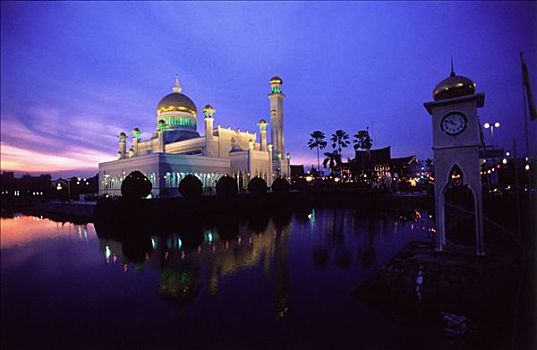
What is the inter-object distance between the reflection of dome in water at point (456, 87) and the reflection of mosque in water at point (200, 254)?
322 inches

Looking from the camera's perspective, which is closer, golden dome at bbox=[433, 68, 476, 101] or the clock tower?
the clock tower

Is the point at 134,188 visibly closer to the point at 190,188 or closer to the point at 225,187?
the point at 190,188

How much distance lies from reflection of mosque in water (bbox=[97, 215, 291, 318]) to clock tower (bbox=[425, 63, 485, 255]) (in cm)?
619

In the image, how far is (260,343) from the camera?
20.9 feet

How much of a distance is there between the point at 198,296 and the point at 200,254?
204 inches

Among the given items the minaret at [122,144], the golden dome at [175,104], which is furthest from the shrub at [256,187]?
the minaret at [122,144]

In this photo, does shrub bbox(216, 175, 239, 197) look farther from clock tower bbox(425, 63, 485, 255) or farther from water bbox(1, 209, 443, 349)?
clock tower bbox(425, 63, 485, 255)

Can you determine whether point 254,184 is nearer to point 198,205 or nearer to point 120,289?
point 198,205

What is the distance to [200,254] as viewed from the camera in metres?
14.0

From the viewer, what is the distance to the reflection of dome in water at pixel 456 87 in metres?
9.60

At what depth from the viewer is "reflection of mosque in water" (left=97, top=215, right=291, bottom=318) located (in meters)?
9.80

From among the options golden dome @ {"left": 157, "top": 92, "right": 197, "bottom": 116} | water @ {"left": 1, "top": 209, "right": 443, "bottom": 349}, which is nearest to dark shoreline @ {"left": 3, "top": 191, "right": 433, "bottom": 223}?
water @ {"left": 1, "top": 209, "right": 443, "bottom": 349}

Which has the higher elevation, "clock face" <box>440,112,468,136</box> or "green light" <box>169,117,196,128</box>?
"green light" <box>169,117,196,128</box>

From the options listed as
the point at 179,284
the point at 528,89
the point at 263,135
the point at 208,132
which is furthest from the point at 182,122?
the point at 528,89
